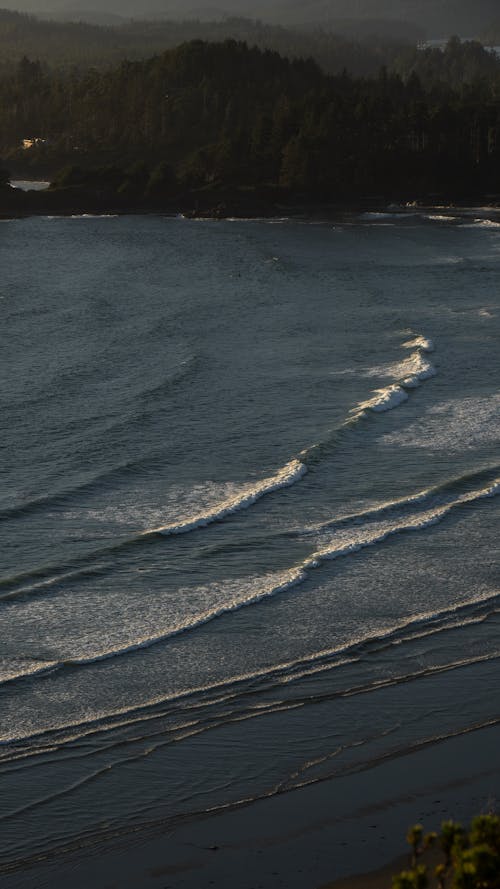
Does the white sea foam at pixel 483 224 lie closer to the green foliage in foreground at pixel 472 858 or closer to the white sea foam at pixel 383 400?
the white sea foam at pixel 383 400

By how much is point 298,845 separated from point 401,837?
5.03 feet

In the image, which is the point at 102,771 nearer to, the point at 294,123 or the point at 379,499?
the point at 379,499

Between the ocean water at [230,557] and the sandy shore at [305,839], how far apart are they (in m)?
0.44

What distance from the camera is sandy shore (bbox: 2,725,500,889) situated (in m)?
18.1

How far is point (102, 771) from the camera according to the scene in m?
21.2

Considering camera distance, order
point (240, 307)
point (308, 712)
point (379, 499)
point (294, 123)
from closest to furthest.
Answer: point (308, 712) → point (379, 499) → point (240, 307) → point (294, 123)

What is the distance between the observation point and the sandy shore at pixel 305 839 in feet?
59.4

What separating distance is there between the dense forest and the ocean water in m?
71.8

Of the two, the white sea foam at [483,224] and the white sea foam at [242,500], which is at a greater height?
the white sea foam at [483,224]

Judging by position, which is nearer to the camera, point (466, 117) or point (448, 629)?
point (448, 629)

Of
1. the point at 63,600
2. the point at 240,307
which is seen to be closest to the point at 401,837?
the point at 63,600

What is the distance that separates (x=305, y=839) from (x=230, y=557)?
39.7ft

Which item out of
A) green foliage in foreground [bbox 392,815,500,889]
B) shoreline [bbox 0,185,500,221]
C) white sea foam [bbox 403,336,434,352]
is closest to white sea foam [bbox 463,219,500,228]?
shoreline [bbox 0,185,500,221]

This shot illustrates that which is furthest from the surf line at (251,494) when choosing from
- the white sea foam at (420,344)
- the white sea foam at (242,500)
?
the white sea foam at (420,344)
